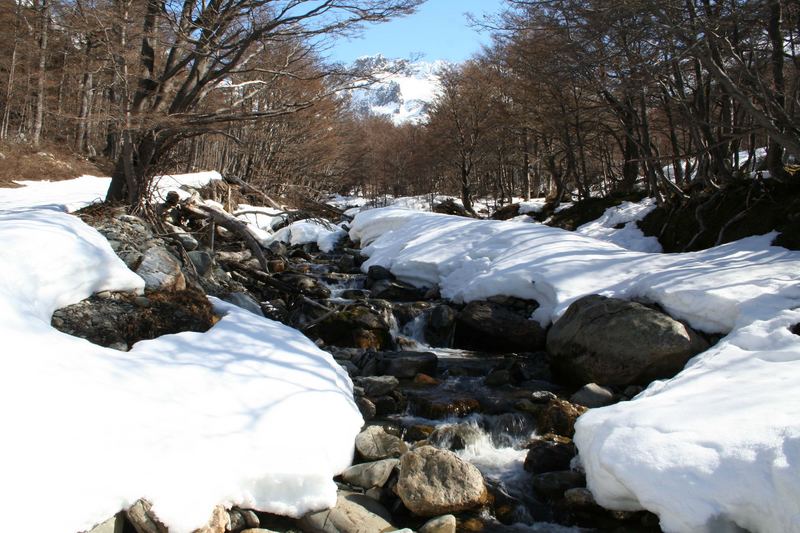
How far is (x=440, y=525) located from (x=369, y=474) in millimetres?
717

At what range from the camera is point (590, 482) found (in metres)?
4.02

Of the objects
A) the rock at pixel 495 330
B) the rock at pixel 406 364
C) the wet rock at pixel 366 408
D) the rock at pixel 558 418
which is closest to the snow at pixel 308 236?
the rock at pixel 495 330

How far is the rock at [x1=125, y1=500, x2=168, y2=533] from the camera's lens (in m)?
2.85

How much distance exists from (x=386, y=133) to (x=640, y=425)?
2031 inches

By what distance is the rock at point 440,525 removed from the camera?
3.76 meters

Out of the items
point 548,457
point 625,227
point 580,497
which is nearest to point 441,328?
point 548,457

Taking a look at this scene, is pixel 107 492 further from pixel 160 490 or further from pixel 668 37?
pixel 668 37

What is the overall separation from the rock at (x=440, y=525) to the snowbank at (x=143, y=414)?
0.70 m

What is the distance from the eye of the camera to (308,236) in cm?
1814

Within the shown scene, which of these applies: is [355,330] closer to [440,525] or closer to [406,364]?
[406,364]

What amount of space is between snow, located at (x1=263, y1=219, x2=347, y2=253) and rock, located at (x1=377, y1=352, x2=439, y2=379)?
1009cm

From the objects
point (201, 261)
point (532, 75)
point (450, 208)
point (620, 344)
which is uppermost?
point (532, 75)

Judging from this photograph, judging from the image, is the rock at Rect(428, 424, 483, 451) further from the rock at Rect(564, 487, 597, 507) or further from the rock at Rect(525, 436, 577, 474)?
the rock at Rect(564, 487, 597, 507)

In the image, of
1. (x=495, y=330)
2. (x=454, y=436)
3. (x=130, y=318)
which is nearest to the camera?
(x=130, y=318)
